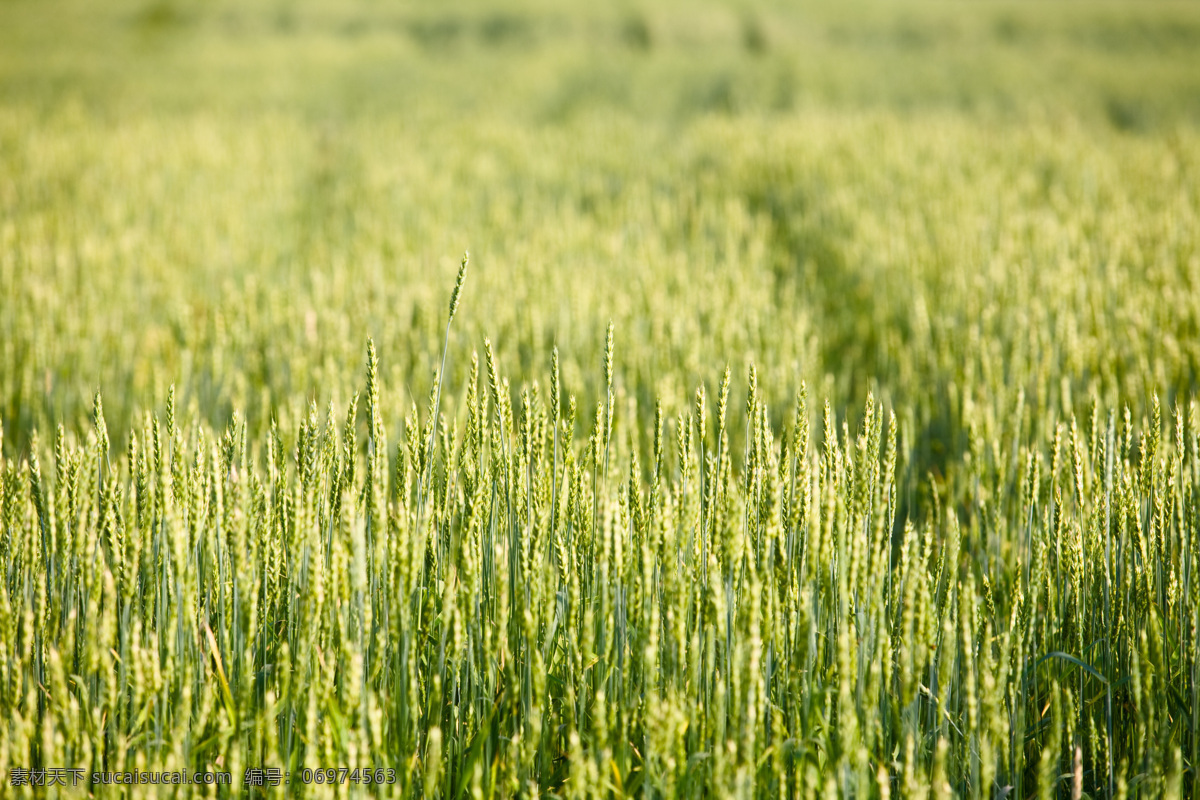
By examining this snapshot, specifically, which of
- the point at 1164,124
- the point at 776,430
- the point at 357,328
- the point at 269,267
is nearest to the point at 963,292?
the point at 776,430

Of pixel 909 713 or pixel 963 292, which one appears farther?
pixel 963 292

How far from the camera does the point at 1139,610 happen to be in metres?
1.60

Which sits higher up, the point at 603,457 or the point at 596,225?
the point at 596,225

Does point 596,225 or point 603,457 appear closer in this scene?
point 603,457

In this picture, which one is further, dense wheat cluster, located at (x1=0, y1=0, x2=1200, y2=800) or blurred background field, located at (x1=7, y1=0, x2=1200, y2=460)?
blurred background field, located at (x1=7, y1=0, x2=1200, y2=460)

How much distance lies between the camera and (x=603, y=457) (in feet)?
5.52

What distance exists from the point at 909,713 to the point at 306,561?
1.05 metres

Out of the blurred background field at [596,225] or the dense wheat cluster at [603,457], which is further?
the blurred background field at [596,225]

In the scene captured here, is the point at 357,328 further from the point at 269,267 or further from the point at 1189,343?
the point at 1189,343

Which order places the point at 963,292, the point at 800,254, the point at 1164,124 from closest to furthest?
the point at 963,292 < the point at 800,254 < the point at 1164,124

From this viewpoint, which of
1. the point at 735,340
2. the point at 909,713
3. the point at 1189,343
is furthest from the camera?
the point at 735,340

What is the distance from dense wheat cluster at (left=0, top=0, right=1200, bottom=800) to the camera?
4.32 feet

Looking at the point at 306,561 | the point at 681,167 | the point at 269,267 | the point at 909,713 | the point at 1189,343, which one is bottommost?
the point at 909,713

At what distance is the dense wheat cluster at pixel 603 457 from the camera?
4.32 ft
